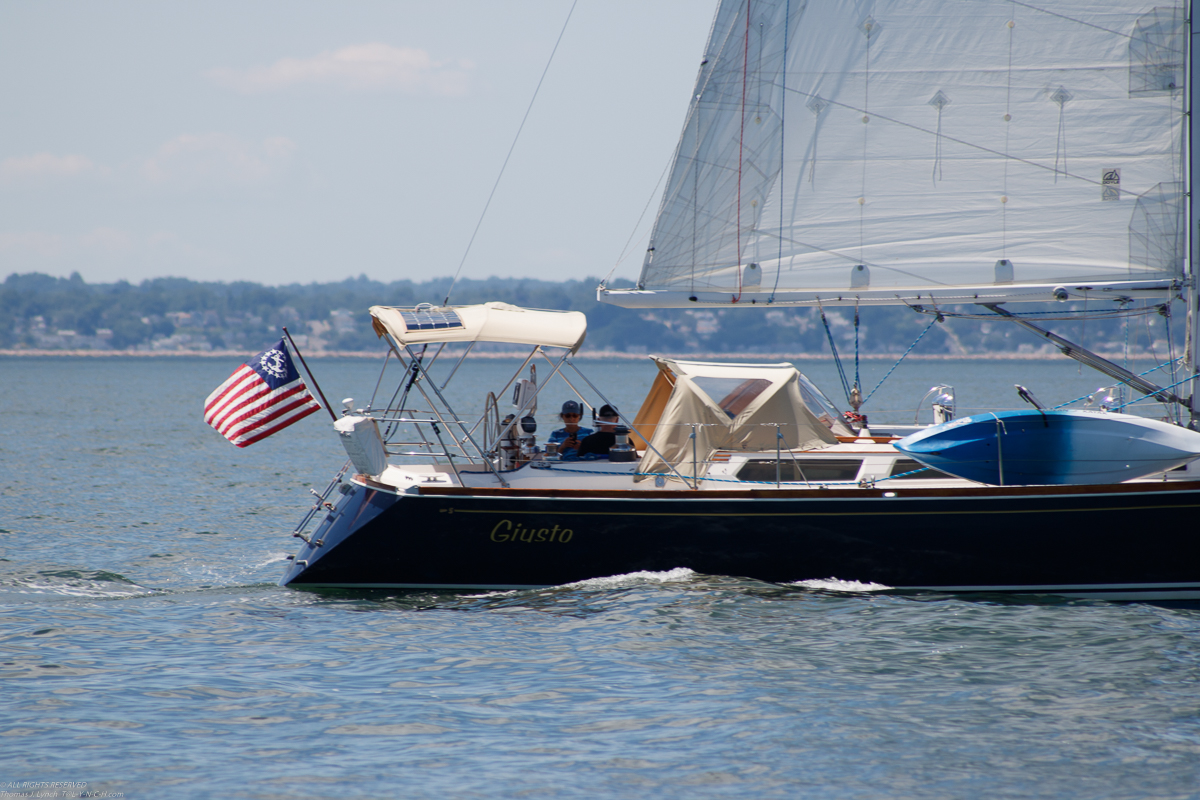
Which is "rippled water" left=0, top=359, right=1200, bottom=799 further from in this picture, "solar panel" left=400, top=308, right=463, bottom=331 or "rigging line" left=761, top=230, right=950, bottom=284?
"rigging line" left=761, top=230, right=950, bottom=284

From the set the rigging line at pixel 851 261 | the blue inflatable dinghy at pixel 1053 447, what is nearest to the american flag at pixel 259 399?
the rigging line at pixel 851 261

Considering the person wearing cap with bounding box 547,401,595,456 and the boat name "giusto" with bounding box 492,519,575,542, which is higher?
the person wearing cap with bounding box 547,401,595,456

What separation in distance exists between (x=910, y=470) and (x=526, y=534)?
417 cm

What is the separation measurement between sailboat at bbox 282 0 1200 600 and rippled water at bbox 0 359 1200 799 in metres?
0.54

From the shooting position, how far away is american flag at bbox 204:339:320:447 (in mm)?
12305

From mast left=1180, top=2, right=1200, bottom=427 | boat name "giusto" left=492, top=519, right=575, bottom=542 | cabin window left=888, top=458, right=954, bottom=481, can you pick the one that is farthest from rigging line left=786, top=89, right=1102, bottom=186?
boat name "giusto" left=492, top=519, right=575, bottom=542

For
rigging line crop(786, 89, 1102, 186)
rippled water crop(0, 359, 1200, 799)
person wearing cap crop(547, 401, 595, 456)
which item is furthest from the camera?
person wearing cap crop(547, 401, 595, 456)

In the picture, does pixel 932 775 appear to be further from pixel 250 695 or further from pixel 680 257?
pixel 680 257

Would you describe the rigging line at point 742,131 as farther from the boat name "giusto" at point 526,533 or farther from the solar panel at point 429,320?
the boat name "giusto" at point 526,533

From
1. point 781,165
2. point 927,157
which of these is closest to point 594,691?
point 781,165

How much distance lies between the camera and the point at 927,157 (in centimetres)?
1321

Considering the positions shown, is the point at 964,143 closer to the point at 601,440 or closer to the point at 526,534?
the point at 601,440

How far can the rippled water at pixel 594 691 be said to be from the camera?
7.88 m

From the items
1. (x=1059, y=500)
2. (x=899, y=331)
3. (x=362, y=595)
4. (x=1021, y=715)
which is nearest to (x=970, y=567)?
(x=1059, y=500)
